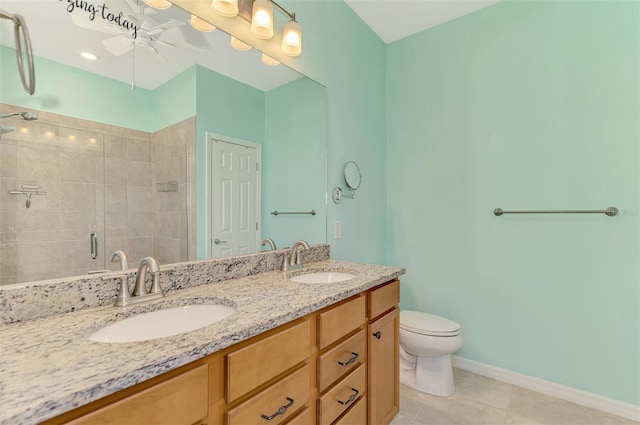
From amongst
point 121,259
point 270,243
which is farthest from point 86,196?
point 270,243

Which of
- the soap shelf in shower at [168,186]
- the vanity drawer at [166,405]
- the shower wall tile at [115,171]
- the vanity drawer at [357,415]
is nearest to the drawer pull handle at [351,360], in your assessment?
the vanity drawer at [357,415]

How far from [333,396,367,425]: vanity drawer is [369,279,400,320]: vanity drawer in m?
0.38

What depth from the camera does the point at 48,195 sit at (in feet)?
2.94

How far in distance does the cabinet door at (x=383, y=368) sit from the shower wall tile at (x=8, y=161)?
140 centimetres

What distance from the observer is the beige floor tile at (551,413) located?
65.6 inches

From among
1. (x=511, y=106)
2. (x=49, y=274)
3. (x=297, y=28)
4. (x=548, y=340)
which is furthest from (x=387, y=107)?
→ (x=49, y=274)

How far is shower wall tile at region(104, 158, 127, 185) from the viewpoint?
102 centimetres

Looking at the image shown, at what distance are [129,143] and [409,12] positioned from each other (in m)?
2.14

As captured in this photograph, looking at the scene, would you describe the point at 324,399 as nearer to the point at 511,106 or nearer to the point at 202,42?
the point at 202,42

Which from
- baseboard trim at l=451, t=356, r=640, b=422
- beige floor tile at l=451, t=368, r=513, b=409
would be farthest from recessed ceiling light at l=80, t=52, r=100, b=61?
baseboard trim at l=451, t=356, r=640, b=422

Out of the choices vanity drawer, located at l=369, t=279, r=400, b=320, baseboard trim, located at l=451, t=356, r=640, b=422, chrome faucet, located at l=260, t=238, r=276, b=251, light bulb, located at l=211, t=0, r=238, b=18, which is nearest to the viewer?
light bulb, located at l=211, t=0, r=238, b=18

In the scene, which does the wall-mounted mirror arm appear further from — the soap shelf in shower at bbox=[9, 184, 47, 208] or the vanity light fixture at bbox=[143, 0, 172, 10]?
the soap shelf in shower at bbox=[9, 184, 47, 208]

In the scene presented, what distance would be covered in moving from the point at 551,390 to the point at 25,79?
2.98m

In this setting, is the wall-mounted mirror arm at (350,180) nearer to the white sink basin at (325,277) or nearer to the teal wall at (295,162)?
the teal wall at (295,162)
